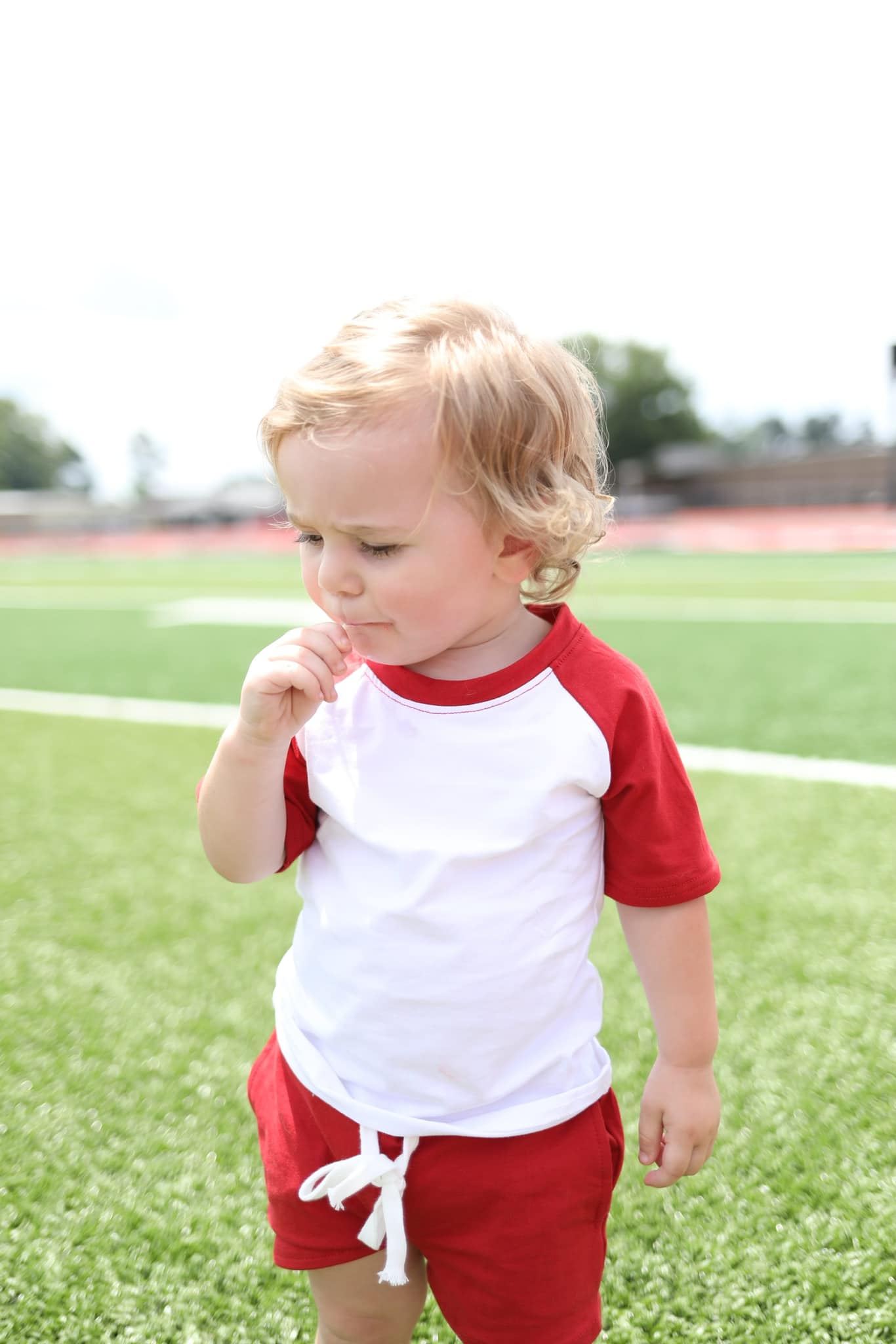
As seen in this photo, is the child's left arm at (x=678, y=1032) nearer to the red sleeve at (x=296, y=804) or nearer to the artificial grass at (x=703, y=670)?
the red sleeve at (x=296, y=804)

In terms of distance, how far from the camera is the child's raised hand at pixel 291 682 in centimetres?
127

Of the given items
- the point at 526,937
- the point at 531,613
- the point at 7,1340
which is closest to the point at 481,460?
the point at 531,613

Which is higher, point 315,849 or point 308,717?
point 308,717

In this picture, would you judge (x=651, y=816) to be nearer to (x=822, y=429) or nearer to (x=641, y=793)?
(x=641, y=793)

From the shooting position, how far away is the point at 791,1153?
1984 millimetres

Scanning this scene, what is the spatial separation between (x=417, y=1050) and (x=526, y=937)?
0.19m

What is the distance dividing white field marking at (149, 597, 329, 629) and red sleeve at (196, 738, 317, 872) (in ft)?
28.1

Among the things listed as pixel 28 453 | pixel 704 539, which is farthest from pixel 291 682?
pixel 28 453

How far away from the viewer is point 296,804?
1.39 meters

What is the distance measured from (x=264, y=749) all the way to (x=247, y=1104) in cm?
121

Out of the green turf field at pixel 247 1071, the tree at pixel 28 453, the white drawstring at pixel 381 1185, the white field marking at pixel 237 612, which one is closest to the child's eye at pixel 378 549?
the green turf field at pixel 247 1071

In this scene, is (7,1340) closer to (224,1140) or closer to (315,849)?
(224,1140)

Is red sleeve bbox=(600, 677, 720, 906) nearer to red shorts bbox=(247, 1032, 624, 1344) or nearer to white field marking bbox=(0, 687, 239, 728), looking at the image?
red shorts bbox=(247, 1032, 624, 1344)

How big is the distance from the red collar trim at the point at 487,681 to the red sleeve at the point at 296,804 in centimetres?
17
